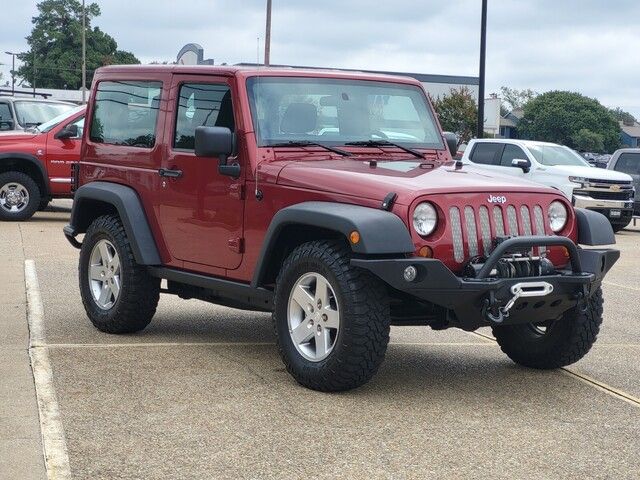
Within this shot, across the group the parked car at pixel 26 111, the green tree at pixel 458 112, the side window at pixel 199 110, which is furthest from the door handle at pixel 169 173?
the green tree at pixel 458 112

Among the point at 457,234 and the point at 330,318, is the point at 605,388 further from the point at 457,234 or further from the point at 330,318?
the point at 330,318

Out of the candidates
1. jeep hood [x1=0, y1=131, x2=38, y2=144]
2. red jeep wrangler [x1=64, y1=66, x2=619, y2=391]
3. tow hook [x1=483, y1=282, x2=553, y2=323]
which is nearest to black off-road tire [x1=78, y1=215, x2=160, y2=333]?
red jeep wrangler [x1=64, y1=66, x2=619, y2=391]

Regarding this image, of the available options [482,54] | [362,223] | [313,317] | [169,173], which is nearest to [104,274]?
[169,173]

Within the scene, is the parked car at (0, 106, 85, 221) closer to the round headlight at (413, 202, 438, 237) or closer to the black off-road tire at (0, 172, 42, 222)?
the black off-road tire at (0, 172, 42, 222)

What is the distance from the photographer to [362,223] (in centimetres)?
612

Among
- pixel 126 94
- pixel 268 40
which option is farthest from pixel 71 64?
pixel 126 94

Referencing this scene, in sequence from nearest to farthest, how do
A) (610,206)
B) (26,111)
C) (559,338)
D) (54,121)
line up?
(559,338) → (54,121) → (26,111) → (610,206)

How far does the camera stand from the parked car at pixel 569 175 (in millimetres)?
22578

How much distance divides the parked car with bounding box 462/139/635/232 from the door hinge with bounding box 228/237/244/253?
1522 centimetres

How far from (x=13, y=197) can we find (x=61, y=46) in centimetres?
11438

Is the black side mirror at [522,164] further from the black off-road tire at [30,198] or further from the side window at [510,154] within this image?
the black off-road tire at [30,198]

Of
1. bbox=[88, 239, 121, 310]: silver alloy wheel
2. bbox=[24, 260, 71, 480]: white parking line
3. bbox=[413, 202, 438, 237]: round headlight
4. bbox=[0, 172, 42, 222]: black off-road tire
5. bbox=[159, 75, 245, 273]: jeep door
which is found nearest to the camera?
bbox=[24, 260, 71, 480]: white parking line

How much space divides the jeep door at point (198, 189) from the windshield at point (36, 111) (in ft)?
43.1

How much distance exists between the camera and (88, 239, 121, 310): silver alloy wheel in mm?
8375
